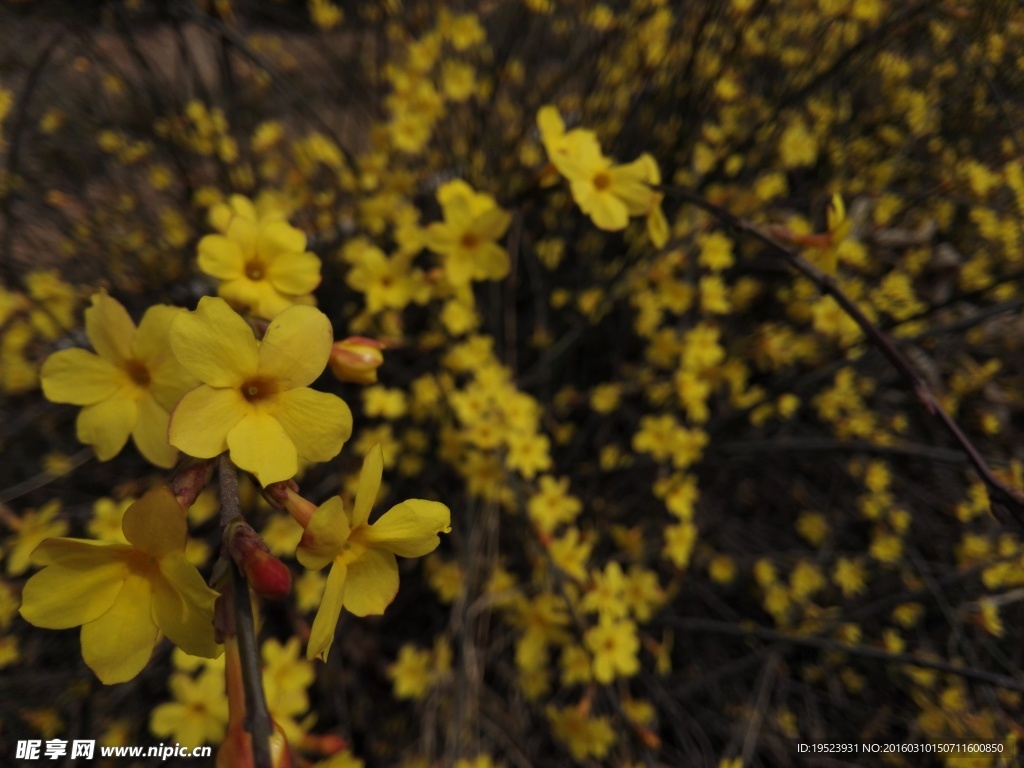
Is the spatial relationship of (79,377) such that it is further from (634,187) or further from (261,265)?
(634,187)

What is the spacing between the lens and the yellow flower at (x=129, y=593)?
587mm

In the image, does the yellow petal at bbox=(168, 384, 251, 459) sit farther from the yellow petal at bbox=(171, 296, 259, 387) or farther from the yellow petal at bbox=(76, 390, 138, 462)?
the yellow petal at bbox=(76, 390, 138, 462)

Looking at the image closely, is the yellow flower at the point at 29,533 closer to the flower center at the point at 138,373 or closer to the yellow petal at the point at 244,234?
the flower center at the point at 138,373

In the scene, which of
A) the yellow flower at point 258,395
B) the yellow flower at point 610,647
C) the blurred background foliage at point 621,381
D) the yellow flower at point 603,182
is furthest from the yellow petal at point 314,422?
the yellow flower at point 610,647

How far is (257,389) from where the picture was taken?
75 cm

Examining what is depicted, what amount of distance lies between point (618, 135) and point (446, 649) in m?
2.02

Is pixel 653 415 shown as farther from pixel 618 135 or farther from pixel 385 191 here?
pixel 385 191

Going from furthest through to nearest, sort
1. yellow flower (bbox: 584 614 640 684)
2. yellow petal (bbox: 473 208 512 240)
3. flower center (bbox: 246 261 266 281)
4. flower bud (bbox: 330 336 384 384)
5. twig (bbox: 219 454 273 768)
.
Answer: yellow flower (bbox: 584 614 640 684), yellow petal (bbox: 473 208 512 240), flower center (bbox: 246 261 266 281), flower bud (bbox: 330 336 384 384), twig (bbox: 219 454 273 768)

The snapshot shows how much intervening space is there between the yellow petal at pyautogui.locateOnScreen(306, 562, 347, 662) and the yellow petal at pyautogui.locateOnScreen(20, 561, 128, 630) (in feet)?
0.78

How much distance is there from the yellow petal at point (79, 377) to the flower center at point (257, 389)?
0.26 metres

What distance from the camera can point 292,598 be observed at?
6.57ft

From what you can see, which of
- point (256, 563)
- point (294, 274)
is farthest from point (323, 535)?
point (294, 274)

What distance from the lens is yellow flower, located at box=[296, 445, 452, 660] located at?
63cm

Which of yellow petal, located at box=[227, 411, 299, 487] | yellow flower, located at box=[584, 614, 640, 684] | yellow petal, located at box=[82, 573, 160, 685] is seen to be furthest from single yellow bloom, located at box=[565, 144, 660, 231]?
yellow flower, located at box=[584, 614, 640, 684]
